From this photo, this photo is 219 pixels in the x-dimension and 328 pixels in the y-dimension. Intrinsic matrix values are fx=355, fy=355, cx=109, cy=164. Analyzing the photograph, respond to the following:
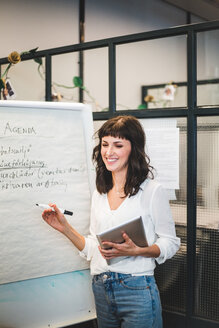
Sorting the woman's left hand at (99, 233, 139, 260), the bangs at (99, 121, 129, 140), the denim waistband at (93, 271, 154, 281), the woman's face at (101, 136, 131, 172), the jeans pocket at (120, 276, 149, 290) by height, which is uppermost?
the bangs at (99, 121, 129, 140)

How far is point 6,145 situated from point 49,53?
74cm

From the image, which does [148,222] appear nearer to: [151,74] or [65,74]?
[65,74]

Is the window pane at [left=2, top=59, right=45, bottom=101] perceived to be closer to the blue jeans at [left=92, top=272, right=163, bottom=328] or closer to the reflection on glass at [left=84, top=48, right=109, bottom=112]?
the reflection on glass at [left=84, top=48, right=109, bottom=112]

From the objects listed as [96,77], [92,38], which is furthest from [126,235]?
[92,38]

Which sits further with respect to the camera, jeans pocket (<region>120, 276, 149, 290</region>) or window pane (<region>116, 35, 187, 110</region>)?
window pane (<region>116, 35, 187, 110</region>)

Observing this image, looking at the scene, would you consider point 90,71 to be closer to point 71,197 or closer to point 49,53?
point 49,53

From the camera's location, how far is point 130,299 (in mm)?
1358

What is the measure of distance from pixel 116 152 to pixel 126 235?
0.34 m

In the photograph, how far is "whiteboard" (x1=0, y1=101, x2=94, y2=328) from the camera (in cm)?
162

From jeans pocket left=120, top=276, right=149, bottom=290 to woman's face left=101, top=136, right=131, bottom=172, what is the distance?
0.44m

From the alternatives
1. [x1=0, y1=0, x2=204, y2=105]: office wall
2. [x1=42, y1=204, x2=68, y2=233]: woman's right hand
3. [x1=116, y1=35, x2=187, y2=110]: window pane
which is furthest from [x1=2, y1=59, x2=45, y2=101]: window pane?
[x1=42, y1=204, x2=68, y2=233]: woman's right hand

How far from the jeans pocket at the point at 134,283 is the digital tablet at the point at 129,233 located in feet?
0.47

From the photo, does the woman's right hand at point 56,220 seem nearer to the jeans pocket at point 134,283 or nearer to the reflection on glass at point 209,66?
the jeans pocket at point 134,283

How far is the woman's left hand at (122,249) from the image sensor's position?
1.32 metres
